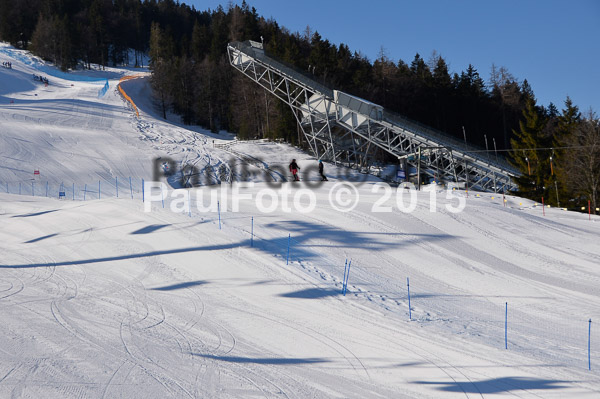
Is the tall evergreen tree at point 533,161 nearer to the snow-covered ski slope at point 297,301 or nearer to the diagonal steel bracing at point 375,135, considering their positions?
Result: the diagonal steel bracing at point 375,135

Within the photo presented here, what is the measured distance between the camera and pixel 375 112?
32188 mm

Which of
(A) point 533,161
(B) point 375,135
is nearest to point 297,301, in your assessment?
Answer: (B) point 375,135

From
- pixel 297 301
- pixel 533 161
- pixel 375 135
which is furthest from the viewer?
pixel 533 161

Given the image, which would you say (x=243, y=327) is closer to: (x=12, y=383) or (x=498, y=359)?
(x=12, y=383)

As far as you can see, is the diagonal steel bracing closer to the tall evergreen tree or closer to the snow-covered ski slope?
the tall evergreen tree

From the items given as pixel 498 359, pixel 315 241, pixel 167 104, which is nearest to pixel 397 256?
pixel 315 241

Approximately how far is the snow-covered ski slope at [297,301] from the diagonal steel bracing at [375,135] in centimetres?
1098

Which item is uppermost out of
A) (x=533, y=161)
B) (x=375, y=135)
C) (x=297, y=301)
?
(x=375, y=135)

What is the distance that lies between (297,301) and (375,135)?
24.4 metres

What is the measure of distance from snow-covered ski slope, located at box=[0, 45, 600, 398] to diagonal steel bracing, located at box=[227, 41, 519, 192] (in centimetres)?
1098

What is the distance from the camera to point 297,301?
10.3 m

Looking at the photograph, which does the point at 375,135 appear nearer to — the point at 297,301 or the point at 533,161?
the point at 533,161

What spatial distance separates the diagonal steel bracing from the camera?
30734 millimetres

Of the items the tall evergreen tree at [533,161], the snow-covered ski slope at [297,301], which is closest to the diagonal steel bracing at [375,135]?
the tall evergreen tree at [533,161]
